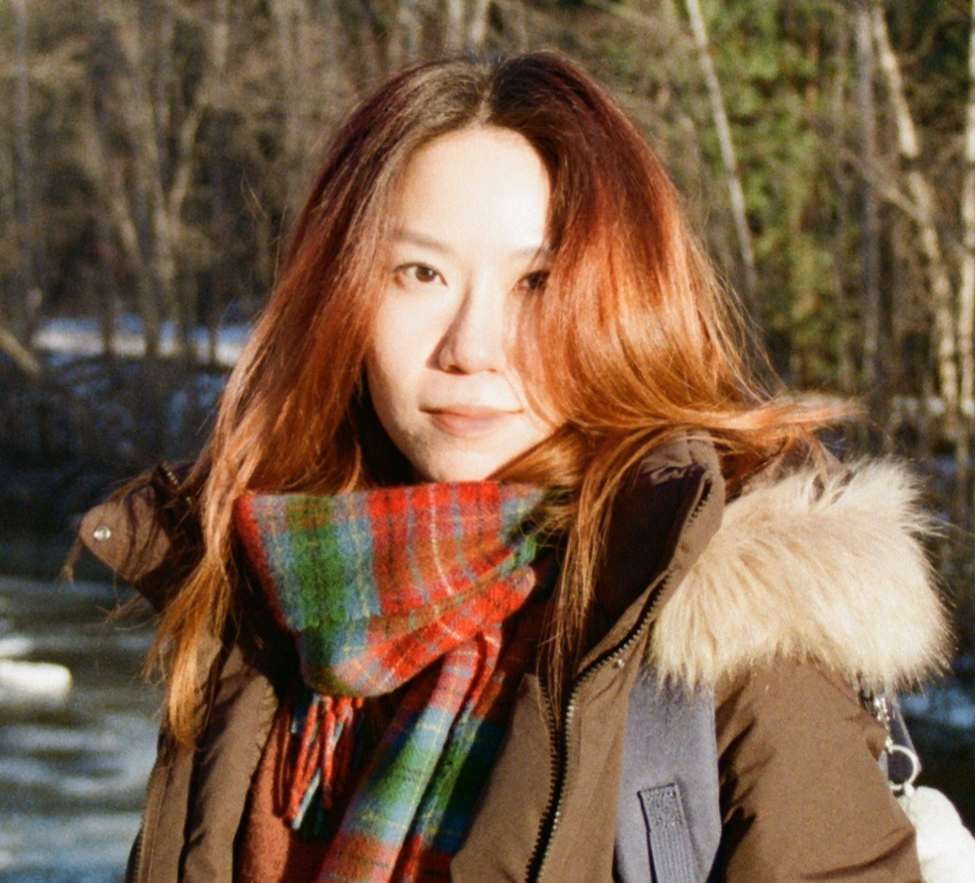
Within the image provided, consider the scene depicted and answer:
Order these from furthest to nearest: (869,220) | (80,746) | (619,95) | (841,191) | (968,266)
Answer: (841,191) < (869,220) < (968,266) < (80,746) < (619,95)

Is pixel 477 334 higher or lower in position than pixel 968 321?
higher

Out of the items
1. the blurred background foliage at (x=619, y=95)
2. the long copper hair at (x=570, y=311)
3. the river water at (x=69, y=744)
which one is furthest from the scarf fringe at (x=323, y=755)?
the blurred background foliage at (x=619, y=95)

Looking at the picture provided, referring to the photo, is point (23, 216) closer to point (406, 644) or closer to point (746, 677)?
point (406, 644)

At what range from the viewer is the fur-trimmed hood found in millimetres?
1288

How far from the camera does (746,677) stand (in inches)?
50.8

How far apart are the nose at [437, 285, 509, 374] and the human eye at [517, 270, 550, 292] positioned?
3cm

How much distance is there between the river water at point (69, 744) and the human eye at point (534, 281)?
7.85 ft

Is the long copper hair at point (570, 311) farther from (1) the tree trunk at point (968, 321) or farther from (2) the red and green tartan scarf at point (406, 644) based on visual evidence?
(1) the tree trunk at point (968, 321)

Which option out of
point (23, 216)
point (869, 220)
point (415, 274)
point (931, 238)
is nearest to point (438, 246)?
point (415, 274)

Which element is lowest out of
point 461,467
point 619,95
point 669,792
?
point 669,792

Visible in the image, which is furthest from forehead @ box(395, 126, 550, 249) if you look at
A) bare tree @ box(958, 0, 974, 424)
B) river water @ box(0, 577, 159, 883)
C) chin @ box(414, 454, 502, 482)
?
bare tree @ box(958, 0, 974, 424)

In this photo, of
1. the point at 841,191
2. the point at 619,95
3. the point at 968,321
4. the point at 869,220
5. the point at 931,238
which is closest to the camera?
the point at 619,95

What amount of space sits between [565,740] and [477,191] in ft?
2.13

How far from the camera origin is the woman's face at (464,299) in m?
1.47
